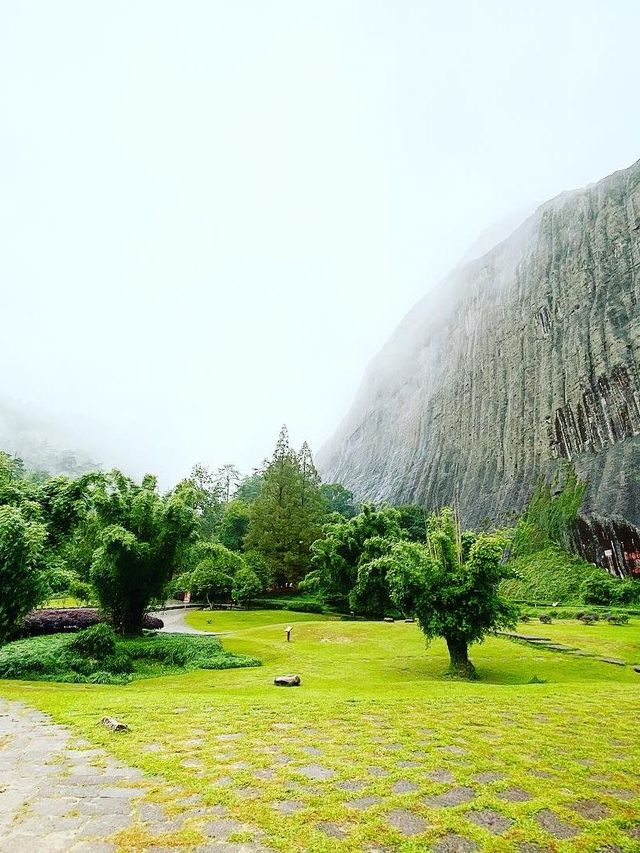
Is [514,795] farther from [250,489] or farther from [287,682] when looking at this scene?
[250,489]

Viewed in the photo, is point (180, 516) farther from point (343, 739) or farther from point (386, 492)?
point (386, 492)

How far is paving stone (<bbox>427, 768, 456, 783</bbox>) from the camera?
4969mm

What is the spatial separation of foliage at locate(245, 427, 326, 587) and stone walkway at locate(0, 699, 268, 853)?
1505 inches

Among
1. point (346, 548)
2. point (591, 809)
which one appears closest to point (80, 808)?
point (591, 809)

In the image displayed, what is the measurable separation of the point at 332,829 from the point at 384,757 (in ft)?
6.98

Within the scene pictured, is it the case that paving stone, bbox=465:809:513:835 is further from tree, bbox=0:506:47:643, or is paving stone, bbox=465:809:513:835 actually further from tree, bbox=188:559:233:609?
tree, bbox=188:559:233:609

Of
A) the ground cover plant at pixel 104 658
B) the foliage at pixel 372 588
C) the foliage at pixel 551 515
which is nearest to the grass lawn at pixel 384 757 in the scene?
the ground cover plant at pixel 104 658

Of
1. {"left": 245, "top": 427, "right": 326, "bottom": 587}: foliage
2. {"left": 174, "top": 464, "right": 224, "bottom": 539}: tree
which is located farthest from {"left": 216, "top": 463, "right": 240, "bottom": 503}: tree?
{"left": 245, "top": 427, "right": 326, "bottom": 587}: foliage

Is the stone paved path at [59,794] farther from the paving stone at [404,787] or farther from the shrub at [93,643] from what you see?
the shrub at [93,643]

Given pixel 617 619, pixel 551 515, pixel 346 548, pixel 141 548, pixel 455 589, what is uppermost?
pixel 551 515

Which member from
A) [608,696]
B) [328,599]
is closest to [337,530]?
[328,599]

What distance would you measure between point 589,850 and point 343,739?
3.55 m

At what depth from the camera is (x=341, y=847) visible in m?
3.55

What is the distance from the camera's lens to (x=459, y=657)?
1458 cm
